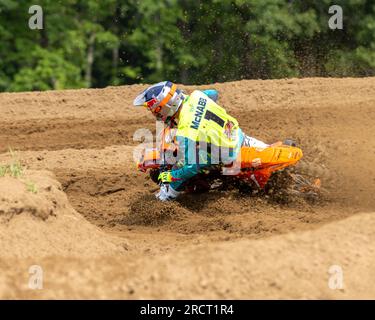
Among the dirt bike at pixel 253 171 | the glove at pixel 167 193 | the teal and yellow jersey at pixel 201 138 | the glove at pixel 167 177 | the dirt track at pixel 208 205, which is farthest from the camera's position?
the glove at pixel 167 193

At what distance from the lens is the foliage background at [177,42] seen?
24.1m

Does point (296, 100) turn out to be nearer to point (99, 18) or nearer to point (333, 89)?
point (333, 89)

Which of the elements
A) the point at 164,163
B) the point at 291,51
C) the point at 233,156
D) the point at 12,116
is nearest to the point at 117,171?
the point at 164,163

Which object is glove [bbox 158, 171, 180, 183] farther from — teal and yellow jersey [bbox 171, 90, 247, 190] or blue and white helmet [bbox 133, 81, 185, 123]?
blue and white helmet [bbox 133, 81, 185, 123]

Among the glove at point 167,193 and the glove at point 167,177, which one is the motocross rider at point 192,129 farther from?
the glove at point 167,193

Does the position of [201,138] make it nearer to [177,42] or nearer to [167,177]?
[167,177]

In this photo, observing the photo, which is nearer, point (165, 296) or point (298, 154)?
point (165, 296)

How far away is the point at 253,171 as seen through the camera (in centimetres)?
1034

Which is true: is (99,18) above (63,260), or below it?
above

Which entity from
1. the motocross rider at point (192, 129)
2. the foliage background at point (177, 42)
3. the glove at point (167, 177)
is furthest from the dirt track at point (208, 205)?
the foliage background at point (177, 42)

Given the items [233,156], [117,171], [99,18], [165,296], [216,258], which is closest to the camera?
[165,296]

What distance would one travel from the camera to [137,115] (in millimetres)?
15406

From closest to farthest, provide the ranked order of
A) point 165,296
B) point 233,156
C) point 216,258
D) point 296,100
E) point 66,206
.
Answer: point 165,296, point 216,258, point 66,206, point 233,156, point 296,100

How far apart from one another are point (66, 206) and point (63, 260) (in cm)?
260
